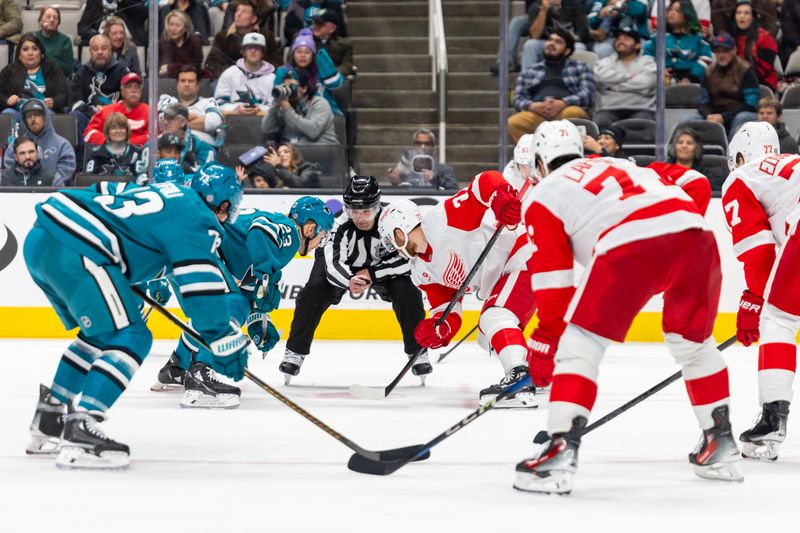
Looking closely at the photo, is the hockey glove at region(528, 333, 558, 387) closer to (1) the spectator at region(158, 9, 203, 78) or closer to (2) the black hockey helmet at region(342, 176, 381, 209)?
(2) the black hockey helmet at region(342, 176, 381, 209)

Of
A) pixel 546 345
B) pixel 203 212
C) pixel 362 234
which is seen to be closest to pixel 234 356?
Result: pixel 203 212

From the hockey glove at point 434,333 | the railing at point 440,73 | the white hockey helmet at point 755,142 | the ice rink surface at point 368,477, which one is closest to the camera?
the ice rink surface at point 368,477

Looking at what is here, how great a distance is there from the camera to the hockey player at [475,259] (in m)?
5.52

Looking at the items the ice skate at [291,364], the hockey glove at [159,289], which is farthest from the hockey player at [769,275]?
the hockey glove at [159,289]

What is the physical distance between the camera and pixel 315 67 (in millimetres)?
8477

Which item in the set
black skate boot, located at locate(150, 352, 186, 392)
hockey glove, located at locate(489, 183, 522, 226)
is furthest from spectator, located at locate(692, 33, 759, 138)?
black skate boot, located at locate(150, 352, 186, 392)

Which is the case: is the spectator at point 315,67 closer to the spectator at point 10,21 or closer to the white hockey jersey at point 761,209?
the spectator at point 10,21

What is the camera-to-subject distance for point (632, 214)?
11.6ft

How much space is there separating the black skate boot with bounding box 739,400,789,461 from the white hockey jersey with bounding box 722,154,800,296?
0.40 meters

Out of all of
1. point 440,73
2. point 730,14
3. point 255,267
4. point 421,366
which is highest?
point 730,14

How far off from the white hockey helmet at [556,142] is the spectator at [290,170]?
15.5 feet

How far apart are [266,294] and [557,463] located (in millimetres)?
2351

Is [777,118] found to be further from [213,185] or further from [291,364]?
[213,185]

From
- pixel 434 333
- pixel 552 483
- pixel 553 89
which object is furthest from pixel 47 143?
pixel 552 483
